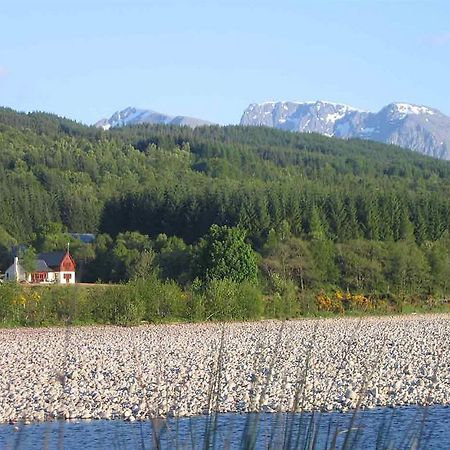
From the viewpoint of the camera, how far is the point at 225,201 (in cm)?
9069

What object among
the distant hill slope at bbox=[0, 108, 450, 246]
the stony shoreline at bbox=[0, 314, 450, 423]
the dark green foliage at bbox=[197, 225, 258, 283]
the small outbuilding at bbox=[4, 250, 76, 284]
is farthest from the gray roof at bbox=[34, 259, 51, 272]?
the stony shoreline at bbox=[0, 314, 450, 423]

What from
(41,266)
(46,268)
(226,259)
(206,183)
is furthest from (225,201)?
(226,259)

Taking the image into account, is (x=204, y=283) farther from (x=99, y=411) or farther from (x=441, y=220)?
(x=441, y=220)

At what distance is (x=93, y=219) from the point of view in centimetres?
10094

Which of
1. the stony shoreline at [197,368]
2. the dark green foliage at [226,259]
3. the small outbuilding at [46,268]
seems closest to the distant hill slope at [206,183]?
the small outbuilding at [46,268]

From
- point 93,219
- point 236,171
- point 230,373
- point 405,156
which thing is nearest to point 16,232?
point 93,219

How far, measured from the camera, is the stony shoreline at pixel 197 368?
637 inches

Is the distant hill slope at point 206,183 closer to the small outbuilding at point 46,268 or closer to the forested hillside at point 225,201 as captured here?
the forested hillside at point 225,201

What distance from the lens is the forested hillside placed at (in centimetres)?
5875

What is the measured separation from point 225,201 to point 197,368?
6777 cm

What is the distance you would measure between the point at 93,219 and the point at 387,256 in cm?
4812

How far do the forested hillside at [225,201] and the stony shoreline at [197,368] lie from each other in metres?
2.44

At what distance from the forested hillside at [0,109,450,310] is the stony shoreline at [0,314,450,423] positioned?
8.01 feet

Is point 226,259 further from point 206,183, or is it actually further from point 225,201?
point 206,183
